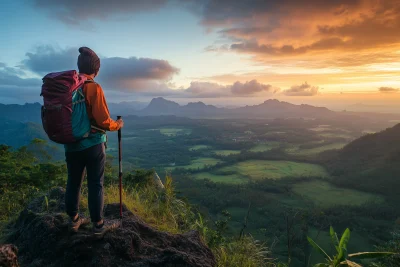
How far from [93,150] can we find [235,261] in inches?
96.3

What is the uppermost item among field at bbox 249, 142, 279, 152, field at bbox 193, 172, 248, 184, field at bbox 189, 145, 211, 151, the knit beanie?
the knit beanie

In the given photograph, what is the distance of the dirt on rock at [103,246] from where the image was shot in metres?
2.65

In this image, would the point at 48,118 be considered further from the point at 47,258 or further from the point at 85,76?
the point at 47,258

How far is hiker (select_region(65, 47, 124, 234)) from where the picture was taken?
8.94 feet

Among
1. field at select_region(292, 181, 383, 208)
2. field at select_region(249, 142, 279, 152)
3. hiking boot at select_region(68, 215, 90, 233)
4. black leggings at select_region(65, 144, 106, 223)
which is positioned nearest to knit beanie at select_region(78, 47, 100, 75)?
black leggings at select_region(65, 144, 106, 223)

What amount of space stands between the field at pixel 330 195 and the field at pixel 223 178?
16.5 metres

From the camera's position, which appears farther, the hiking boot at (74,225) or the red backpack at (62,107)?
the hiking boot at (74,225)

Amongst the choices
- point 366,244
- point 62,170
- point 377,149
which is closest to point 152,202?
point 62,170

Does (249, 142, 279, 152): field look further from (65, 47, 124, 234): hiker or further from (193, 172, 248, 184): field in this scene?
(65, 47, 124, 234): hiker

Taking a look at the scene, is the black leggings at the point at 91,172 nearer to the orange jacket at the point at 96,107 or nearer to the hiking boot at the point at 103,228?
the hiking boot at the point at 103,228

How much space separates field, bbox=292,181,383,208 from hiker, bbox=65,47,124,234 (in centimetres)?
6658

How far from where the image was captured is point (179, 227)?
14.6ft

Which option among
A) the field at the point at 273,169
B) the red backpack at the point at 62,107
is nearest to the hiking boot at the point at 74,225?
the red backpack at the point at 62,107

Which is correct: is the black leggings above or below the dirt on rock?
above
